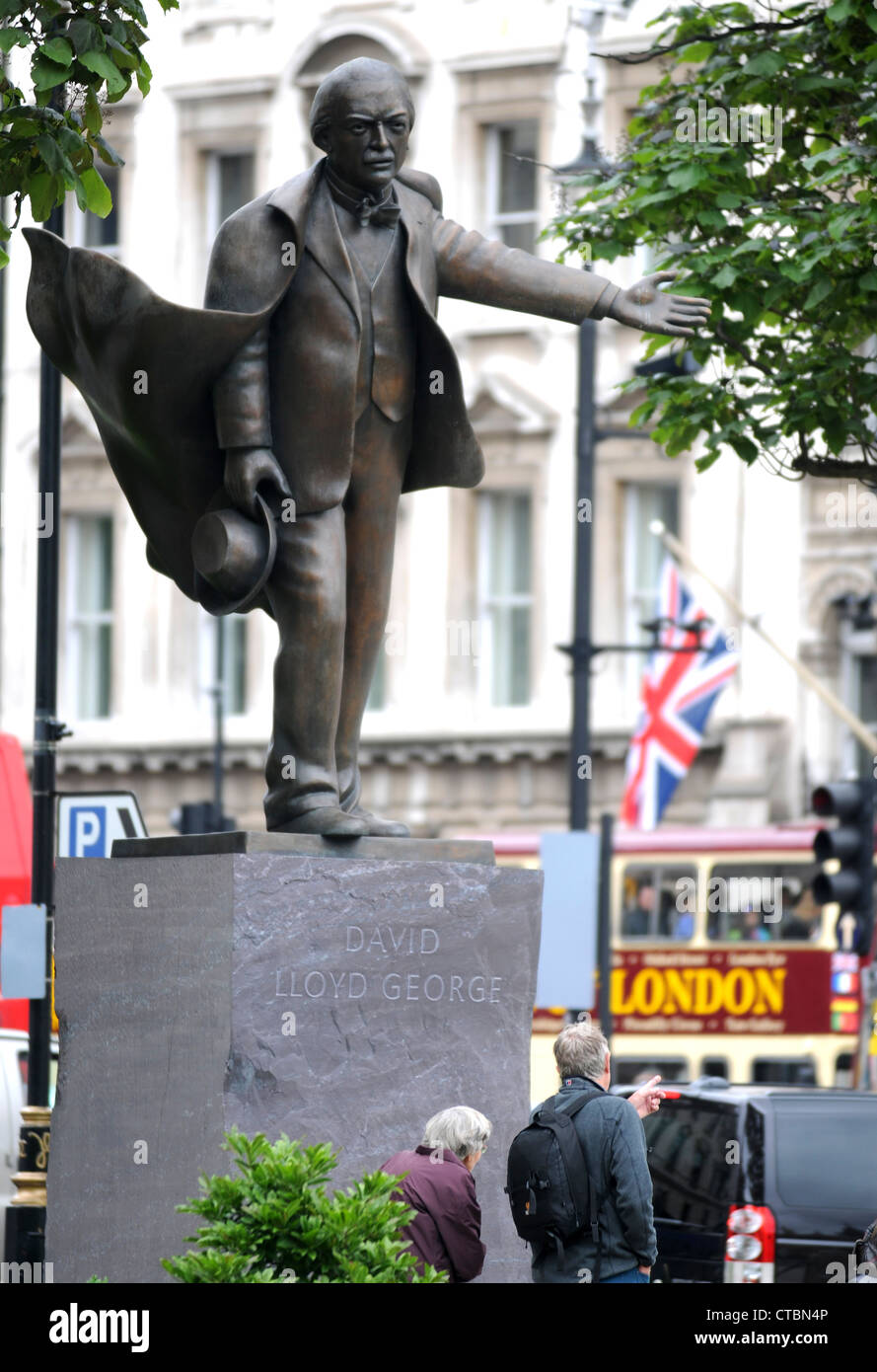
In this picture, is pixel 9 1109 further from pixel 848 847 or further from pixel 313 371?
pixel 313 371

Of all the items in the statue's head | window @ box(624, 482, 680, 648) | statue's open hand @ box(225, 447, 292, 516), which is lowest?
statue's open hand @ box(225, 447, 292, 516)

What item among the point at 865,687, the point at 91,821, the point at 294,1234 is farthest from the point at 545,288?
the point at 865,687

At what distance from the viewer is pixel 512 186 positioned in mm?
42688

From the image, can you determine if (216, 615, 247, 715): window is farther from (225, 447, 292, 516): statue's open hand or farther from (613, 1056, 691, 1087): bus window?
(225, 447, 292, 516): statue's open hand

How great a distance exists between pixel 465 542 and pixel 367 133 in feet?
110

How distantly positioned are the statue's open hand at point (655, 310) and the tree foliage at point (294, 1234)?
331 centimetres

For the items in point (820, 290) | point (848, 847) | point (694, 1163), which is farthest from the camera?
point (848, 847)

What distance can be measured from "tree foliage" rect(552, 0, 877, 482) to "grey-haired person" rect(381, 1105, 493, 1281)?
530 centimetres

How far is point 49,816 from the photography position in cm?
1522

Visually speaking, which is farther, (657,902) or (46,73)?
(657,902)

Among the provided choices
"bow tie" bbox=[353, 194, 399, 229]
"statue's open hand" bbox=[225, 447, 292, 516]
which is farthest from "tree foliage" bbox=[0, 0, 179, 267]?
"statue's open hand" bbox=[225, 447, 292, 516]

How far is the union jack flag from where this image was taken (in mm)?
28312

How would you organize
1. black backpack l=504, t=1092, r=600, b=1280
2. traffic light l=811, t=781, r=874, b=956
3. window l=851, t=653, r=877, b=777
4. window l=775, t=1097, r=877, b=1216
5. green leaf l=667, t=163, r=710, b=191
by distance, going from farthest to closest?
window l=851, t=653, r=877, b=777, traffic light l=811, t=781, r=874, b=956, window l=775, t=1097, r=877, b=1216, green leaf l=667, t=163, r=710, b=191, black backpack l=504, t=1092, r=600, b=1280
